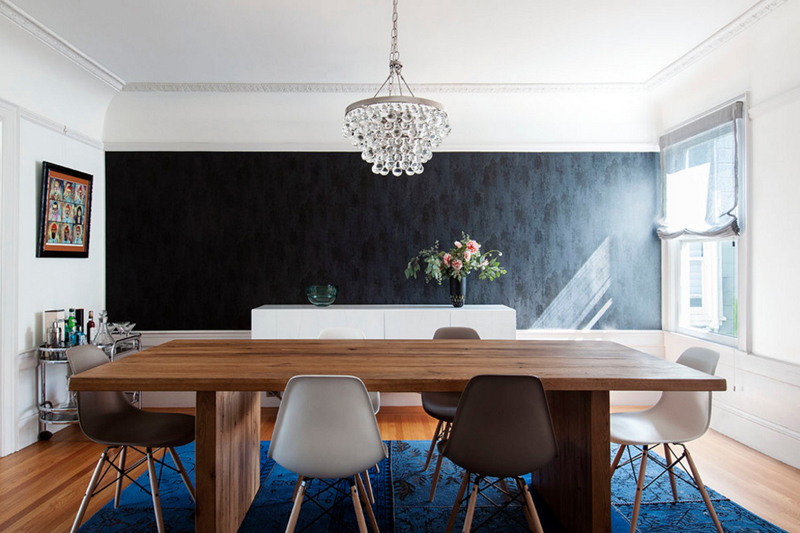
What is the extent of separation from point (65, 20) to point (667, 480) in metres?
4.75

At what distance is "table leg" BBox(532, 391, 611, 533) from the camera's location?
2033 mm

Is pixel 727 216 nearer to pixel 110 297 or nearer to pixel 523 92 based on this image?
pixel 523 92

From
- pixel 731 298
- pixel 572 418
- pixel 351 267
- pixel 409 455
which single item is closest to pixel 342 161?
pixel 351 267

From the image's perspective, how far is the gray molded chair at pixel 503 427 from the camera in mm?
1741

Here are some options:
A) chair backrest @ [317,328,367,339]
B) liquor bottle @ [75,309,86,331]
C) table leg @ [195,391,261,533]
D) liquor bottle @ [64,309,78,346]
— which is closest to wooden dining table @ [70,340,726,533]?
table leg @ [195,391,261,533]

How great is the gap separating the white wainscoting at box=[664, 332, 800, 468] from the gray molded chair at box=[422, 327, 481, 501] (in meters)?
1.96

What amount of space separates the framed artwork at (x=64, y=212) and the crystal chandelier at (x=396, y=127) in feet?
8.42

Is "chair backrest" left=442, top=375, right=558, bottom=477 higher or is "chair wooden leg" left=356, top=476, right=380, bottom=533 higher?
"chair backrest" left=442, top=375, right=558, bottom=477

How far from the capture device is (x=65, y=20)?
3068 millimetres

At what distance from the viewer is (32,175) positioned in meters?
3.42

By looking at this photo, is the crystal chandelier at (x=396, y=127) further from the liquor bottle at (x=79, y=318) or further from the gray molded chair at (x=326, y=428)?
the liquor bottle at (x=79, y=318)

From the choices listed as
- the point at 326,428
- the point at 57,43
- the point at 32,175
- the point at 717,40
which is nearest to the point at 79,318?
the point at 32,175

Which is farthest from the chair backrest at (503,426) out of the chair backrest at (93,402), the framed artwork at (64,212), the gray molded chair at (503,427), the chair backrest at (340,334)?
the framed artwork at (64,212)

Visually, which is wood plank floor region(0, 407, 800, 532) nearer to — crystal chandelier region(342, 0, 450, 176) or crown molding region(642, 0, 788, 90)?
crystal chandelier region(342, 0, 450, 176)
